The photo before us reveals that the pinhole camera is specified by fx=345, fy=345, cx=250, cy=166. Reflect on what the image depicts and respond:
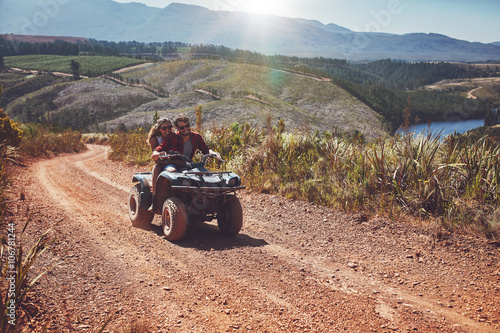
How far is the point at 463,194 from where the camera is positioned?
5867mm

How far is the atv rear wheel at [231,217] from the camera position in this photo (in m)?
5.52

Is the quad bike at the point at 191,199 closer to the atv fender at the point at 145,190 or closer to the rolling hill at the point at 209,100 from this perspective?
the atv fender at the point at 145,190

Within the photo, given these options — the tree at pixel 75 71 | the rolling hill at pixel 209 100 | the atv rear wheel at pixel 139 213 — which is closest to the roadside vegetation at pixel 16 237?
the atv rear wheel at pixel 139 213

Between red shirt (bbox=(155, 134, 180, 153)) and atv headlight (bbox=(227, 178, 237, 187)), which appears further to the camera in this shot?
red shirt (bbox=(155, 134, 180, 153))

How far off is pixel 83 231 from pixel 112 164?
32.4ft

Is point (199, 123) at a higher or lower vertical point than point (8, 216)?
higher

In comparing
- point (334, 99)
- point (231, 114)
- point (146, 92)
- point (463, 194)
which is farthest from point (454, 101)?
point (463, 194)

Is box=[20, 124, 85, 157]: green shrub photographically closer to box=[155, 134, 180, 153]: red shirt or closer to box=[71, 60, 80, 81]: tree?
box=[155, 134, 180, 153]: red shirt

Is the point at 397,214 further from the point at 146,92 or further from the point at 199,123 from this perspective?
the point at 146,92

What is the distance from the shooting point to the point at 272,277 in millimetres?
4105

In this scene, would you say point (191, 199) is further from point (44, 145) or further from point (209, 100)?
point (209, 100)

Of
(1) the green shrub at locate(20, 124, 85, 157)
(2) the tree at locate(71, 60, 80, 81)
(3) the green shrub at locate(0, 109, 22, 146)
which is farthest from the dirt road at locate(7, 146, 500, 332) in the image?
(2) the tree at locate(71, 60, 80, 81)

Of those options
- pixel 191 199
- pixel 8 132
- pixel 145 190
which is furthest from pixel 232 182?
pixel 8 132

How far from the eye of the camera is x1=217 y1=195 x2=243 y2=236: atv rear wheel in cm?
552
